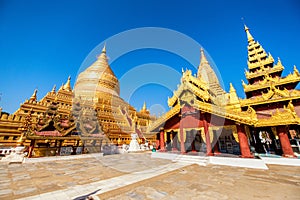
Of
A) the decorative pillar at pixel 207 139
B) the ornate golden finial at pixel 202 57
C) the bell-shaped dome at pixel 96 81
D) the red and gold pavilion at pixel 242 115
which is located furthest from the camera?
the bell-shaped dome at pixel 96 81

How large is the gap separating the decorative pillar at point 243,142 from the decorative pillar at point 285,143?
226 cm

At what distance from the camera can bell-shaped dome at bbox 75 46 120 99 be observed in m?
33.8

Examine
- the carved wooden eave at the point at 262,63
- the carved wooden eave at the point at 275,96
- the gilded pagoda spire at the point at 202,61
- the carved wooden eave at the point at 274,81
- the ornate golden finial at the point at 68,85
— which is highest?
the gilded pagoda spire at the point at 202,61

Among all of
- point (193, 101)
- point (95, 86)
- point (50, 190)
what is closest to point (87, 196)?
point (50, 190)

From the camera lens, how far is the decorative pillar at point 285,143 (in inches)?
324

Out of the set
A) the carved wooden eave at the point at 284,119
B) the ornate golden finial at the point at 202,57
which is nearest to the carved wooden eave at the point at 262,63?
the carved wooden eave at the point at 284,119

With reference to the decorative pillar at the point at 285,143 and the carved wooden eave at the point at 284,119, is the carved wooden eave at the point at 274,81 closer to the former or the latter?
the carved wooden eave at the point at 284,119

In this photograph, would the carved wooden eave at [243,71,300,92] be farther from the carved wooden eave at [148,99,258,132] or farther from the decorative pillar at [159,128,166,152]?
the decorative pillar at [159,128,166,152]

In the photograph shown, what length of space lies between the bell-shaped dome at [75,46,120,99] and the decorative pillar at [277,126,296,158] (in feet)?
109

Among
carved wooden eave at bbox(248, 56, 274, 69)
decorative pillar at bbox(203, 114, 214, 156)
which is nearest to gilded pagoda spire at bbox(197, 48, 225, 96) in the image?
carved wooden eave at bbox(248, 56, 274, 69)

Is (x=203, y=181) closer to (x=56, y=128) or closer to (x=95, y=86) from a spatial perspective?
(x=56, y=128)

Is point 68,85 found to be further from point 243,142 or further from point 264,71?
point 264,71

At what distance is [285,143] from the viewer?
836 centimetres

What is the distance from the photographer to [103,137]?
13789mm
